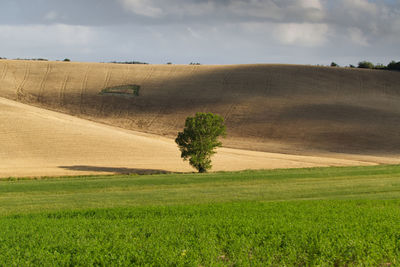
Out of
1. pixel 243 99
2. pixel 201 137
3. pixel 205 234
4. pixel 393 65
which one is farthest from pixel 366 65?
pixel 205 234

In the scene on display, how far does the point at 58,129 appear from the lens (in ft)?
157

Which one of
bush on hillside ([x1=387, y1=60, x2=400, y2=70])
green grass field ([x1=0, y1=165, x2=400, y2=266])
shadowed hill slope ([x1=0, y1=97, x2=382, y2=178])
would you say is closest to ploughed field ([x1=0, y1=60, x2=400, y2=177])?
shadowed hill slope ([x1=0, y1=97, x2=382, y2=178])

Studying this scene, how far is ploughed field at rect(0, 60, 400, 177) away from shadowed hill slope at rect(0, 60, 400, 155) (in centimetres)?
15

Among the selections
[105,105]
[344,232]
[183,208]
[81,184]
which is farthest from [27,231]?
[105,105]

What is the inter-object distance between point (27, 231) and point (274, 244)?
5.27 m

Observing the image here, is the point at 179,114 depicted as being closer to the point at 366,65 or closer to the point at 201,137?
the point at 201,137

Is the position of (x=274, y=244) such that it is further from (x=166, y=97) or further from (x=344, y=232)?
(x=166, y=97)

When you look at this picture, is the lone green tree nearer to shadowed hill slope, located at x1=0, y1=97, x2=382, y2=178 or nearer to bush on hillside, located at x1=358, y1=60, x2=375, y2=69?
shadowed hill slope, located at x1=0, y1=97, x2=382, y2=178

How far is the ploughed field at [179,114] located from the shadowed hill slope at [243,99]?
0.15 metres

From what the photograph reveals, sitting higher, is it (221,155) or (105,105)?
(105,105)

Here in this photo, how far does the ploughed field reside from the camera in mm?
42219

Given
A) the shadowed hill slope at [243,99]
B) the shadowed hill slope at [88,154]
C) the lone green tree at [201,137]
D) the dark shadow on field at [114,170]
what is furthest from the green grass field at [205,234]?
the shadowed hill slope at [243,99]

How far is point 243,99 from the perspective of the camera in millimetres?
72125

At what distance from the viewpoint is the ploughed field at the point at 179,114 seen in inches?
1662
